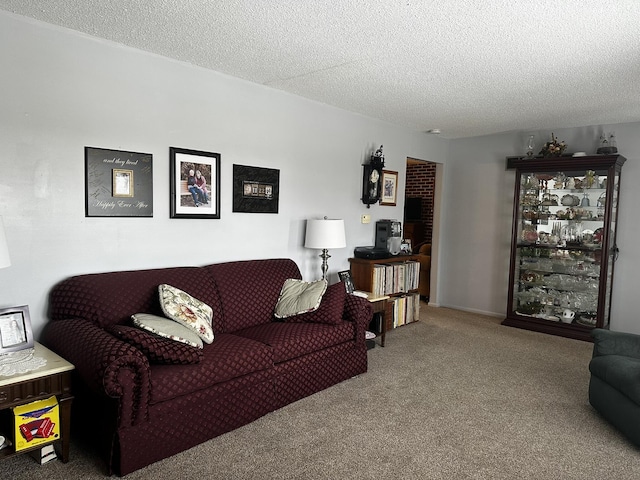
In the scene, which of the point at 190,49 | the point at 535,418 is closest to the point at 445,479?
the point at 535,418

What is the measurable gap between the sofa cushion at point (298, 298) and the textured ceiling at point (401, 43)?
171cm

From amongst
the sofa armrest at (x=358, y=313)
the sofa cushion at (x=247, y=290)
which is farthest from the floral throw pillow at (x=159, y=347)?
the sofa armrest at (x=358, y=313)

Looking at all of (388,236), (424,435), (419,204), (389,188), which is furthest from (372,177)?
(419,204)

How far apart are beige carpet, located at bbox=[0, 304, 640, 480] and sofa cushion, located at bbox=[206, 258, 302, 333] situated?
748 mm

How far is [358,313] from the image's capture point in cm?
362

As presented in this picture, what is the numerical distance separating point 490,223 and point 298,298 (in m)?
3.43

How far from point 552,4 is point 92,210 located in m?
2.95

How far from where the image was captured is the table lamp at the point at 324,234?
13.6ft

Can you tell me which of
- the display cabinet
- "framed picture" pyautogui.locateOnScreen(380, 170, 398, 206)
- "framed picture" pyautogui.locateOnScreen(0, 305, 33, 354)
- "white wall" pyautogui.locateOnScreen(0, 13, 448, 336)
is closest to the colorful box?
"framed picture" pyautogui.locateOnScreen(0, 305, 33, 354)

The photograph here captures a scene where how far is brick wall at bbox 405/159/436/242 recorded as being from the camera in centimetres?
807

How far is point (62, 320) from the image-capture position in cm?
271

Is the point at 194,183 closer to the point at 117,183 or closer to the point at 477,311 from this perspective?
the point at 117,183

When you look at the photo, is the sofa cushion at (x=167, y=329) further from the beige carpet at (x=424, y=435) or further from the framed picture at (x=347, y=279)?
the framed picture at (x=347, y=279)

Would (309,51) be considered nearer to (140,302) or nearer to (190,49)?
(190,49)
